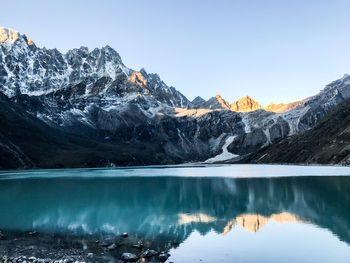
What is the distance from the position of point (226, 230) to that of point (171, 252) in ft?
32.6

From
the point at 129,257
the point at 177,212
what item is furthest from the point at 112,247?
the point at 177,212

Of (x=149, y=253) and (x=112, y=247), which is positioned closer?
(x=149, y=253)

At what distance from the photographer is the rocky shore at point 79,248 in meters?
25.2

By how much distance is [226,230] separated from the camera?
3494 cm

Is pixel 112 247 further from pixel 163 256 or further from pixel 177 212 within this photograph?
pixel 177 212

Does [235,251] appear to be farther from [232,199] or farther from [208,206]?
[232,199]

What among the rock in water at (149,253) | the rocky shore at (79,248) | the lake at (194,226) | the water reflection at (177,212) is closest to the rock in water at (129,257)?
the rocky shore at (79,248)

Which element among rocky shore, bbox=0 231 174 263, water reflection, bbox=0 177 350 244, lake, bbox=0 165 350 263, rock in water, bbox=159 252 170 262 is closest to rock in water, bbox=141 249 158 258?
rocky shore, bbox=0 231 174 263

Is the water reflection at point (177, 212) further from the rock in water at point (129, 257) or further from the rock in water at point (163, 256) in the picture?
the rock in water at point (129, 257)

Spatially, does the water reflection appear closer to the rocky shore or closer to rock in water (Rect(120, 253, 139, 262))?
the rocky shore

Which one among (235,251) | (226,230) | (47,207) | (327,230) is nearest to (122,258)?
(235,251)

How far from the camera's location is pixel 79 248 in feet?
94.9

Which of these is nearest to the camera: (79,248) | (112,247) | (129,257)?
(129,257)

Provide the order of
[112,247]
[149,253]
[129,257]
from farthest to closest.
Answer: [112,247]
[149,253]
[129,257]
